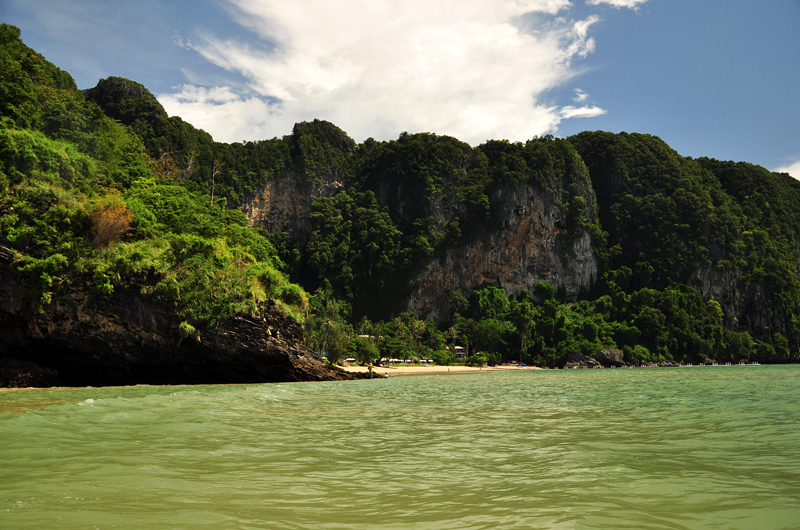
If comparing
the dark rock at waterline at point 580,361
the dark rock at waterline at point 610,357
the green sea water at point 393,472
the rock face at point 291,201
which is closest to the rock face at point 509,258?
the dark rock at waterline at point 580,361

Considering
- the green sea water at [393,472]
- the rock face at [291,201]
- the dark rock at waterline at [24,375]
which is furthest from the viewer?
the rock face at [291,201]

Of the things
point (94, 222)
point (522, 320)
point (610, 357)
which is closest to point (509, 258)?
point (522, 320)

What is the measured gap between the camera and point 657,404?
14.1 meters

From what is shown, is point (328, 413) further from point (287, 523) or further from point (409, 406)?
point (287, 523)

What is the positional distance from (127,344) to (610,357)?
272 ft

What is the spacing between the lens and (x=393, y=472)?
5613mm

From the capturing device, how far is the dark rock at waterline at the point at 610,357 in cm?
8551

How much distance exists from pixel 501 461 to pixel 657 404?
10.2 metres

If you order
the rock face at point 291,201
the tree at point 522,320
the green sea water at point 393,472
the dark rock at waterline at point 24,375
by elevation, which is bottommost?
the dark rock at waterline at point 24,375

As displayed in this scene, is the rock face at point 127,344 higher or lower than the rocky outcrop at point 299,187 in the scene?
lower

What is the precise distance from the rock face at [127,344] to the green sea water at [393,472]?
1251cm

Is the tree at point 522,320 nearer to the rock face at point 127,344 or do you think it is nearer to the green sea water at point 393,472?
the rock face at point 127,344

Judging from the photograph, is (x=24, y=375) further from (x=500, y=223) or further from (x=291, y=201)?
(x=500, y=223)

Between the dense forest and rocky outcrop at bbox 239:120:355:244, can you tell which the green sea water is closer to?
the dense forest
